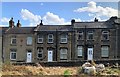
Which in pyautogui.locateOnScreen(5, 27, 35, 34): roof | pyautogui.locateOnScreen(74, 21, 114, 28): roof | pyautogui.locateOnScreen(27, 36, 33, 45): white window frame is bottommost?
pyautogui.locateOnScreen(27, 36, 33, 45): white window frame

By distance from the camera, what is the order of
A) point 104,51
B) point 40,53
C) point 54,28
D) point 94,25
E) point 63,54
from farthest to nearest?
point 54,28 < point 40,53 < point 94,25 < point 63,54 < point 104,51

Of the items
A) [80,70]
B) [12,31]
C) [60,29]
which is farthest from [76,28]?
[80,70]

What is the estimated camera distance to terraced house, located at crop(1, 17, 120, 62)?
34750mm

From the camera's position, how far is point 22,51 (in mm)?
36188

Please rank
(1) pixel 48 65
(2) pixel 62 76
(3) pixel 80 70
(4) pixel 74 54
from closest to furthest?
(2) pixel 62 76
(3) pixel 80 70
(1) pixel 48 65
(4) pixel 74 54

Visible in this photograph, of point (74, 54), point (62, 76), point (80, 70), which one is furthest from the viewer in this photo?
point (74, 54)

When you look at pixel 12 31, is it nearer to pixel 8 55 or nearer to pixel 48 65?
pixel 8 55

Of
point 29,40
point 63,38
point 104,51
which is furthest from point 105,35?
point 29,40

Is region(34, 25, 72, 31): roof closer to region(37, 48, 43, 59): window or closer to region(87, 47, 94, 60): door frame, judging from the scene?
region(37, 48, 43, 59): window

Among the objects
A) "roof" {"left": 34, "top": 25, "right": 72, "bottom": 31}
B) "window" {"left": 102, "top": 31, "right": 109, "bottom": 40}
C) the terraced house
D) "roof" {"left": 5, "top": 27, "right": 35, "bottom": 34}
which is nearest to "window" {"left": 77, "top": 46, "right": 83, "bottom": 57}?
the terraced house

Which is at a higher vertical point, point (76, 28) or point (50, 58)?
point (76, 28)

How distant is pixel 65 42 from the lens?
3547 centimetres

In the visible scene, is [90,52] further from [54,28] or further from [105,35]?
[54,28]

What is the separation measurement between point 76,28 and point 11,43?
718cm
